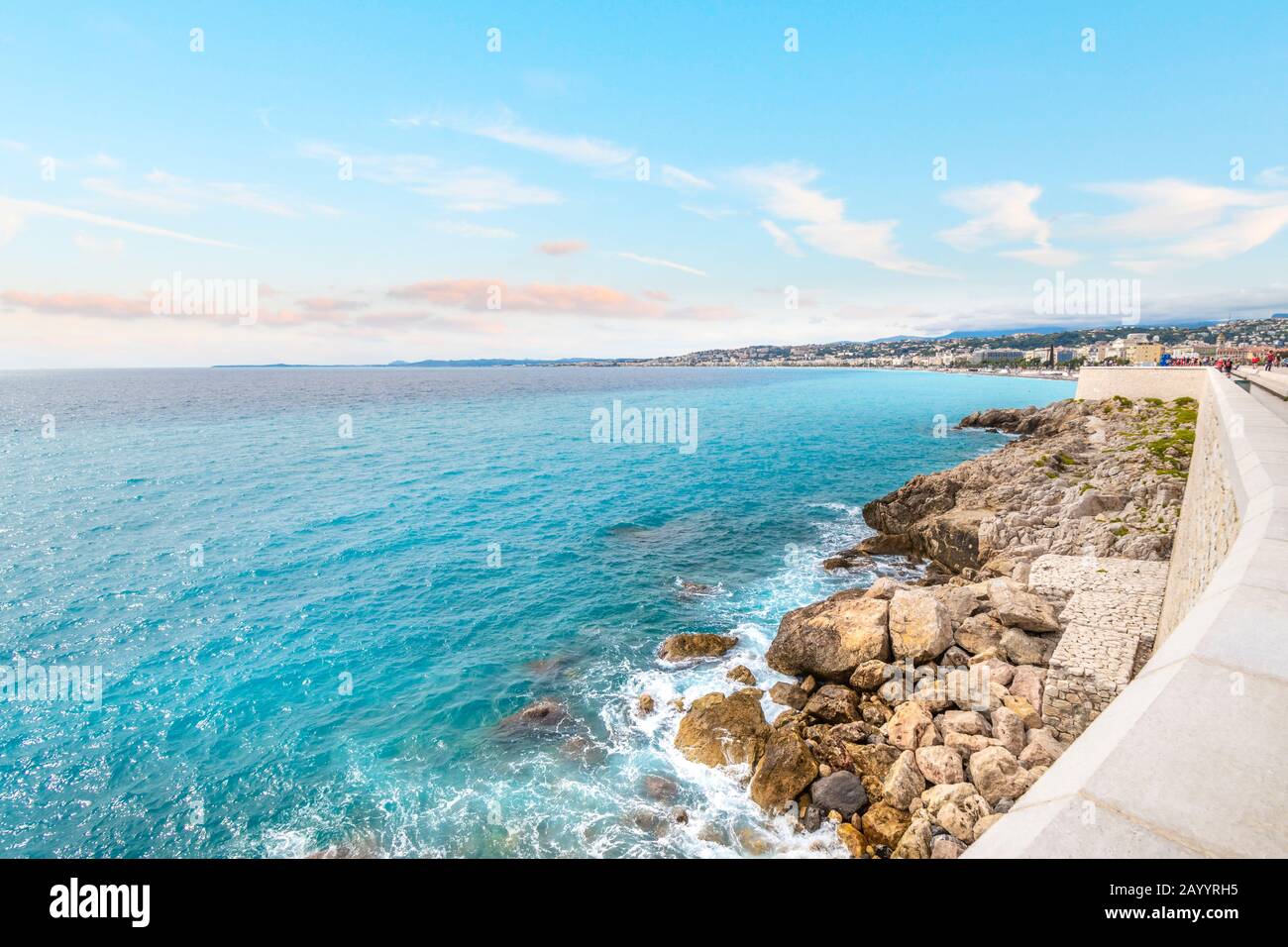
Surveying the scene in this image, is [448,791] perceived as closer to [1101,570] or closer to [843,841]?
[843,841]

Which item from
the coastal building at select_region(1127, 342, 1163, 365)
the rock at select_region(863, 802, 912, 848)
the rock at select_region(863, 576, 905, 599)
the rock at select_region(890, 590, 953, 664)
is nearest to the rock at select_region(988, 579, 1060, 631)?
the rock at select_region(890, 590, 953, 664)

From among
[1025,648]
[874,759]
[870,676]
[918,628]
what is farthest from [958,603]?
[874,759]

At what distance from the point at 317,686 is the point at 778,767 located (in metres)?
13.8

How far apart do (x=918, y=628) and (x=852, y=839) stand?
6.75 m

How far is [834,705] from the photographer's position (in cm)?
1367

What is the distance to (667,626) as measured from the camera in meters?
20.0

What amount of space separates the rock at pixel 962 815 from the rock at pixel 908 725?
2068 millimetres

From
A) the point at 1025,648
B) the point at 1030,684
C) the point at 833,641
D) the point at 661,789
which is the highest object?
the point at 1025,648

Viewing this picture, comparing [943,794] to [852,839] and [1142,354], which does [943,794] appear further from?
[1142,354]

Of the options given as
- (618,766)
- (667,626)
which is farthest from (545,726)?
(667,626)

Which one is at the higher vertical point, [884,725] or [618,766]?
[884,725]

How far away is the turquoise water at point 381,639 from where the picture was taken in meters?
12.1

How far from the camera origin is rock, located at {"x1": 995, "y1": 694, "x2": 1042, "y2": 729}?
11.6 metres
